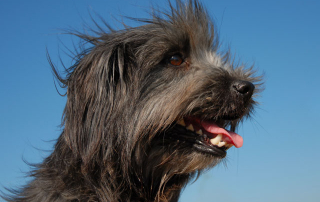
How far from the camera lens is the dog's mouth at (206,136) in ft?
12.3

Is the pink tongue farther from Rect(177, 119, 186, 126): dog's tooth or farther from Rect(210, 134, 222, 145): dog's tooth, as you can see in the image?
Rect(177, 119, 186, 126): dog's tooth

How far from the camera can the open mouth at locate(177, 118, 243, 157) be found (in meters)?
3.74

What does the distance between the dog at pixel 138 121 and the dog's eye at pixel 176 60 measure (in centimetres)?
1

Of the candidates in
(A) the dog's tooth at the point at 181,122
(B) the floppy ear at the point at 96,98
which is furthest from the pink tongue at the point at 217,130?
(B) the floppy ear at the point at 96,98

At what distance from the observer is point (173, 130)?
372 cm

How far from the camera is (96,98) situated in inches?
140

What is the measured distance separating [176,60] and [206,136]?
2.75 ft

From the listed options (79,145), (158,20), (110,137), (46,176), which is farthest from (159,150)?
(158,20)

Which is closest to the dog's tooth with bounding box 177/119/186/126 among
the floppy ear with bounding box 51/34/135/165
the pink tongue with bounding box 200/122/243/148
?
the pink tongue with bounding box 200/122/243/148

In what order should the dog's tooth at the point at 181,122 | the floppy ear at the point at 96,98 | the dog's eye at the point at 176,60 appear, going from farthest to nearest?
the dog's eye at the point at 176,60 < the dog's tooth at the point at 181,122 < the floppy ear at the point at 96,98

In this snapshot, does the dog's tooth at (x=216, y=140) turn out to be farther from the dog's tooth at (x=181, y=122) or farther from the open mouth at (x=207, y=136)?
the dog's tooth at (x=181, y=122)

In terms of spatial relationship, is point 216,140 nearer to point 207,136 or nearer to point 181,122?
point 207,136

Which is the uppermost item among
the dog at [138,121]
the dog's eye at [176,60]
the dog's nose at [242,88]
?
the dog's eye at [176,60]

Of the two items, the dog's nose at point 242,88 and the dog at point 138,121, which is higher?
the dog's nose at point 242,88
